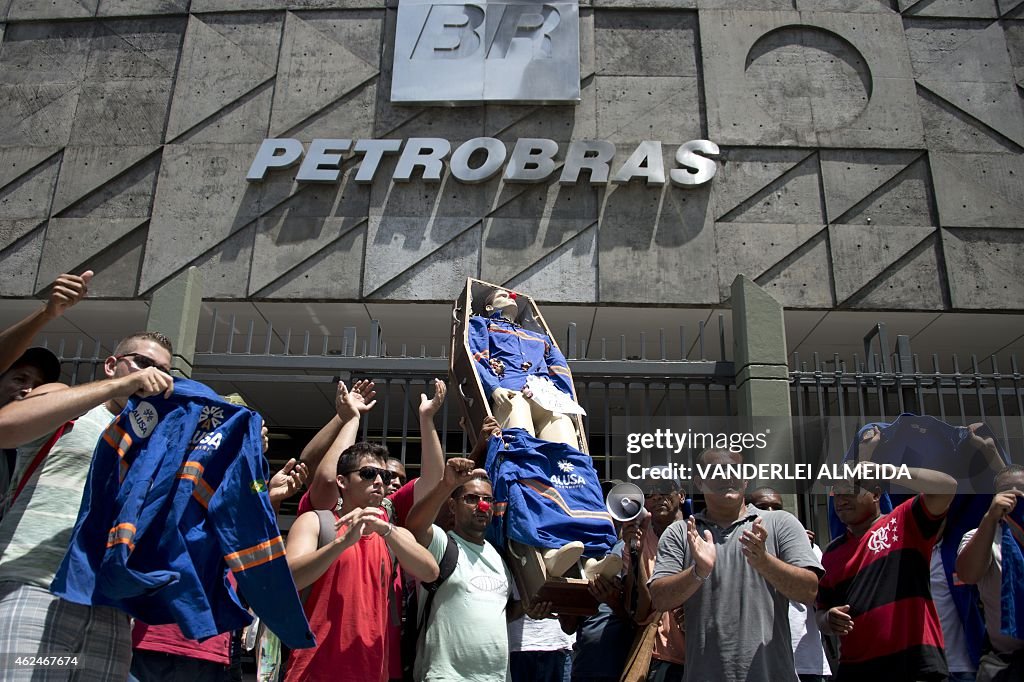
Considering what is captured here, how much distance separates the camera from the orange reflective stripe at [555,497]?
4.43m

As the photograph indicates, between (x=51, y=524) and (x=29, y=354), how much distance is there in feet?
2.44

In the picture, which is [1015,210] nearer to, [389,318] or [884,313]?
[884,313]

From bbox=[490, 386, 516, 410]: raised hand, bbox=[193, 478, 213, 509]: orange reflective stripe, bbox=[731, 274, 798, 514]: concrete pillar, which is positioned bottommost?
bbox=[193, 478, 213, 509]: orange reflective stripe

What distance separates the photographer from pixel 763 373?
698 centimetres

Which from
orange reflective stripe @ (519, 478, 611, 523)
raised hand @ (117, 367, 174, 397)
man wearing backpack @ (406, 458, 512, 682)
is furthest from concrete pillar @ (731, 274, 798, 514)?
raised hand @ (117, 367, 174, 397)

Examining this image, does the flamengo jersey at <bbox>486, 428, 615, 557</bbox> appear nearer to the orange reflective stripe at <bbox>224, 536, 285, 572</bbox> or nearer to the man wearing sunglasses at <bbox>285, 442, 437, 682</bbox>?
the man wearing sunglasses at <bbox>285, 442, 437, 682</bbox>

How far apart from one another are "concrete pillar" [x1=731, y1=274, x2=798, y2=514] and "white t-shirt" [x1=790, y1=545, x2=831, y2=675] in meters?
2.22

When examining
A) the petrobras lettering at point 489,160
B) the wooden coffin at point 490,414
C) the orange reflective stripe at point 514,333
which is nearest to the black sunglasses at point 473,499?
the wooden coffin at point 490,414

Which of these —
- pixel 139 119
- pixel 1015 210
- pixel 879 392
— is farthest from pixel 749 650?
pixel 139 119

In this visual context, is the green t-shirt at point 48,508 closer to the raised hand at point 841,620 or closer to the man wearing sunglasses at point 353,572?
the man wearing sunglasses at point 353,572

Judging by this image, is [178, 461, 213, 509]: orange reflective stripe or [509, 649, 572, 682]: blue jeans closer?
[178, 461, 213, 509]: orange reflective stripe

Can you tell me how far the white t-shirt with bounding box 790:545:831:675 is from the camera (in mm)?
4297

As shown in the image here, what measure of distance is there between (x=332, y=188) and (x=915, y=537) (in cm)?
815

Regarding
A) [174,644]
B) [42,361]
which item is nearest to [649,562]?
[174,644]
